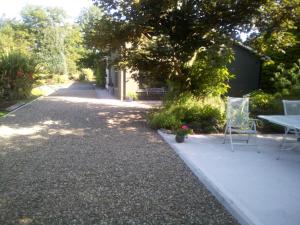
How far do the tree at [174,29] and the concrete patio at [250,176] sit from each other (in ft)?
9.60

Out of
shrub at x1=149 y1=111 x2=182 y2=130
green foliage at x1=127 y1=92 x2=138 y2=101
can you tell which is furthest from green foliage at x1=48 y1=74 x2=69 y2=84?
shrub at x1=149 y1=111 x2=182 y2=130

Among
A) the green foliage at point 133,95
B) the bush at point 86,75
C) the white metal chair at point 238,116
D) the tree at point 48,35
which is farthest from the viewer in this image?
the bush at point 86,75

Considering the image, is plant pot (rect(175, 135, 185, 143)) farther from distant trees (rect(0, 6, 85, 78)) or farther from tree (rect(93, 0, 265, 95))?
distant trees (rect(0, 6, 85, 78))

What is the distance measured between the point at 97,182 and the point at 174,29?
5851mm

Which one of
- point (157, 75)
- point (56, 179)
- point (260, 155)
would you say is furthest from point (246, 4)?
point (56, 179)

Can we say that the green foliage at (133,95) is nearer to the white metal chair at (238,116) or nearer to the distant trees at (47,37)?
the white metal chair at (238,116)

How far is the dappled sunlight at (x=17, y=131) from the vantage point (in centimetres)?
790

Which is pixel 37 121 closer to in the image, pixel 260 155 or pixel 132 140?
pixel 132 140

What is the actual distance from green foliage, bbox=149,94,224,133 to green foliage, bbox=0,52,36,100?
8.79 metres

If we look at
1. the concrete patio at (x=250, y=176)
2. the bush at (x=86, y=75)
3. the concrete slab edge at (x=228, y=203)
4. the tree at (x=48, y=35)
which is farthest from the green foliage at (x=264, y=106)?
the bush at (x=86, y=75)

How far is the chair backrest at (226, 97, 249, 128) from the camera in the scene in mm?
6918

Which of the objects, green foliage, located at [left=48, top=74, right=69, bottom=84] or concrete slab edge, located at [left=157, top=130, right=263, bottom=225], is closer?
concrete slab edge, located at [left=157, top=130, right=263, bottom=225]

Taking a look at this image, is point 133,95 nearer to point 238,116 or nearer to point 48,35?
point 238,116

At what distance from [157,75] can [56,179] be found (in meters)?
5.75
